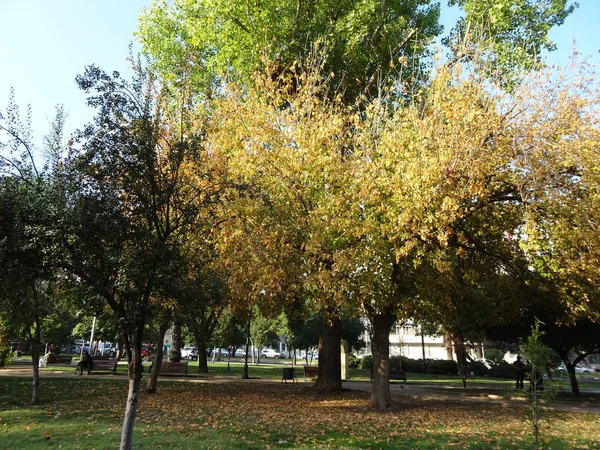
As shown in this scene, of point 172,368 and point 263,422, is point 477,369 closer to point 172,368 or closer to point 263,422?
point 172,368

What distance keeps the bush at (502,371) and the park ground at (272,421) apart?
2336 cm

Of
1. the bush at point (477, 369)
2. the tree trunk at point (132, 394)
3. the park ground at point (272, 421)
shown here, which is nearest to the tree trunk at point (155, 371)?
the park ground at point (272, 421)

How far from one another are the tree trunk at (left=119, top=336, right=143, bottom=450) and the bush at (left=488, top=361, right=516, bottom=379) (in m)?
39.1

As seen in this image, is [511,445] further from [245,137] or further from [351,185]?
[245,137]

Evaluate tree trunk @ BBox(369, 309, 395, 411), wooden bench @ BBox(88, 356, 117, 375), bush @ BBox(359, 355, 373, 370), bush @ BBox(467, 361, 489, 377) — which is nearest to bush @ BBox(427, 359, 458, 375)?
bush @ BBox(467, 361, 489, 377)

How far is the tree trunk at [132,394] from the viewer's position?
679 centimetres

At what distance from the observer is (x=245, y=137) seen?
14602 millimetres

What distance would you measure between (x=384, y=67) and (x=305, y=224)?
1033 centimetres

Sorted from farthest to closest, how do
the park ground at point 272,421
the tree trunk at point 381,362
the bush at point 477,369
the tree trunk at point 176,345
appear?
the bush at point 477,369 < the tree trunk at point 176,345 < the tree trunk at point 381,362 < the park ground at point 272,421

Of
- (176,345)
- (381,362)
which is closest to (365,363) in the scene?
(176,345)

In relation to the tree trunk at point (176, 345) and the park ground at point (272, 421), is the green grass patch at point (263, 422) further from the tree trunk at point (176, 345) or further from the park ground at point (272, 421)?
the tree trunk at point (176, 345)

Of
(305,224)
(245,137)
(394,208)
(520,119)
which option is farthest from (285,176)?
(520,119)

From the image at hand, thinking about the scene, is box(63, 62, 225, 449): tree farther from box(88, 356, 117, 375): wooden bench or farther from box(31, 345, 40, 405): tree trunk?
box(88, 356, 117, 375): wooden bench

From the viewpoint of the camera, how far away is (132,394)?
714cm
